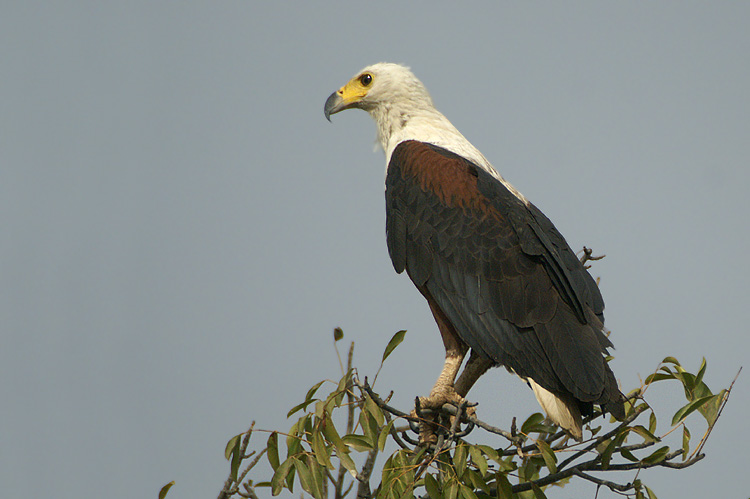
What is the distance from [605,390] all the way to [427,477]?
3.08 feet

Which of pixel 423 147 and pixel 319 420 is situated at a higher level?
pixel 423 147

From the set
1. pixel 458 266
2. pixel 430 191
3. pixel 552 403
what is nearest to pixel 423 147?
pixel 430 191

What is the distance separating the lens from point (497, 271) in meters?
3.49

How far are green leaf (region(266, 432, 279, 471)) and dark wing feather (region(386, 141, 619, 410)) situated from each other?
44.3 inches

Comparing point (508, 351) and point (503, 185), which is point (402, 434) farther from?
point (503, 185)

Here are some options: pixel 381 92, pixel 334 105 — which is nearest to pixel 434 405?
pixel 381 92

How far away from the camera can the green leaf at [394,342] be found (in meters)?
2.81

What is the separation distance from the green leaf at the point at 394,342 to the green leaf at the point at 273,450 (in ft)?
1.62

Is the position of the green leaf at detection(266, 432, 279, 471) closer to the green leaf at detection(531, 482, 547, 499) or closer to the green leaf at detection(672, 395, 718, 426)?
the green leaf at detection(531, 482, 547, 499)

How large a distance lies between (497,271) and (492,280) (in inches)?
1.9

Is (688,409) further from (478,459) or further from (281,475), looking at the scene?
(281,475)

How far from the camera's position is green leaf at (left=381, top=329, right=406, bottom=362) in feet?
9.22

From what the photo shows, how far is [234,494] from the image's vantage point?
9.12 ft

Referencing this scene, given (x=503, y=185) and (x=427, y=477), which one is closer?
(x=427, y=477)
